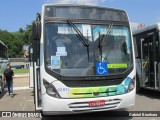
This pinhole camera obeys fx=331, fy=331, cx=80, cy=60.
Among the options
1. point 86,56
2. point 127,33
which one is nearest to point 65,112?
point 86,56

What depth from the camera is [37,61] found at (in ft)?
29.5

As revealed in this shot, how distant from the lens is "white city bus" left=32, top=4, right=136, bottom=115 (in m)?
8.27

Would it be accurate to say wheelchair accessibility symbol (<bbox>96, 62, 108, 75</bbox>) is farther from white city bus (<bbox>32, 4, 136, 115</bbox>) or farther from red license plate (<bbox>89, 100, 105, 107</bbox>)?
red license plate (<bbox>89, 100, 105, 107</bbox>)

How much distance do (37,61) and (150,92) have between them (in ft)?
29.2

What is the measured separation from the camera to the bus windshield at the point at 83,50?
27.7 feet

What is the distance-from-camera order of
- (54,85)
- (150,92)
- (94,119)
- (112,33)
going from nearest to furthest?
(54,85) → (112,33) → (94,119) → (150,92)

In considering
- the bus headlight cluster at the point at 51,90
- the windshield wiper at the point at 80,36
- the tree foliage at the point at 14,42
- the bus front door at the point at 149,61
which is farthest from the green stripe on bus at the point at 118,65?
the tree foliage at the point at 14,42

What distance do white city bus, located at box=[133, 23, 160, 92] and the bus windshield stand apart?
5.03 m

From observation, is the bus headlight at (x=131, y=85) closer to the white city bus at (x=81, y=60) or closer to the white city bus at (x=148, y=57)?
the white city bus at (x=81, y=60)

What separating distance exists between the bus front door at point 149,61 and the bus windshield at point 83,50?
17.0 feet

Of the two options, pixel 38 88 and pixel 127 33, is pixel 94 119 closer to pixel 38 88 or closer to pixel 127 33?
pixel 38 88

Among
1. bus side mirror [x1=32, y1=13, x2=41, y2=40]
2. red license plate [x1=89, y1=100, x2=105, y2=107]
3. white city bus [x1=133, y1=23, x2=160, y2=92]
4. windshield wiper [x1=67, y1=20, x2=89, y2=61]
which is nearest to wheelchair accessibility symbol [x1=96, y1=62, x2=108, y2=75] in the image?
windshield wiper [x1=67, y1=20, x2=89, y2=61]

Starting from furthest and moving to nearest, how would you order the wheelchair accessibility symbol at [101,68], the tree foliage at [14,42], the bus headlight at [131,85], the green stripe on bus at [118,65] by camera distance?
the tree foliage at [14,42] → the bus headlight at [131,85] → the green stripe on bus at [118,65] → the wheelchair accessibility symbol at [101,68]

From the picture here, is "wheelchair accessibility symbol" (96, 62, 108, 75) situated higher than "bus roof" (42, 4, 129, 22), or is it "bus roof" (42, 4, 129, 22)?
"bus roof" (42, 4, 129, 22)
